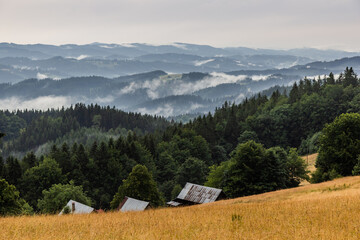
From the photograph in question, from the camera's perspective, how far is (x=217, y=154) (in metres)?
145

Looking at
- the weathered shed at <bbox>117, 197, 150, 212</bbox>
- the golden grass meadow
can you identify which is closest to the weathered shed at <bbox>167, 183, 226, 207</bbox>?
the weathered shed at <bbox>117, 197, 150, 212</bbox>

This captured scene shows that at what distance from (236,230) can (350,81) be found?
7196 inches

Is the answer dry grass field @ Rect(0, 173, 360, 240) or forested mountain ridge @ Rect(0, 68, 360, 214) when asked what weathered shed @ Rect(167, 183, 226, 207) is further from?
dry grass field @ Rect(0, 173, 360, 240)

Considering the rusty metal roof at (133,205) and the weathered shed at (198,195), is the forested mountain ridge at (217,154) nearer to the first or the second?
the weathered shed at (198,195)

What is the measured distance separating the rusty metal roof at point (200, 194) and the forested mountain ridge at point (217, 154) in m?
3.06

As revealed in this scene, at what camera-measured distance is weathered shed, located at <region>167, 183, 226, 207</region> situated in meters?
65.2

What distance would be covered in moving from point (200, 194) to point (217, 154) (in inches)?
3077

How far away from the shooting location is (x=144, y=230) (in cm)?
1440

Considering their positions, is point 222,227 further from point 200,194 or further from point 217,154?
point 217,154

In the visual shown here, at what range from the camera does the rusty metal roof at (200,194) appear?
65.2m

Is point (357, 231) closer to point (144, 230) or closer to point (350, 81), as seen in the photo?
point (144, 230)

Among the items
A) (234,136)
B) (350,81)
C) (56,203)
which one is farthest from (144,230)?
(350,81)

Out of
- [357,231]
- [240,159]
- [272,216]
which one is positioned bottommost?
[240,159]

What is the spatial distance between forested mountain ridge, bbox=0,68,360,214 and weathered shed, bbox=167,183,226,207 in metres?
2.78
